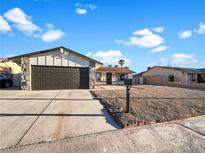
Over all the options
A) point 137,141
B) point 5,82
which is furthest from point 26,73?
point 137,141

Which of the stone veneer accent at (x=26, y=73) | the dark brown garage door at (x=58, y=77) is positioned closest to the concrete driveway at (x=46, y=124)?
the stone veneer accent at (x=26, y=73)

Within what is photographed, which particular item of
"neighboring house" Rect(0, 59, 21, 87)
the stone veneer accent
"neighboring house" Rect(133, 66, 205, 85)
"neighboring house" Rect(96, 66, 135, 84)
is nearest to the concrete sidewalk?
the stone veneer accent

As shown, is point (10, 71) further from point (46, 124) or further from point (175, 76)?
point (175, 76)

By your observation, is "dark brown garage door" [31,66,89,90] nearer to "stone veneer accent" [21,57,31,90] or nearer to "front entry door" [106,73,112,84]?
"stone veneer accent" [21,57,31,90]

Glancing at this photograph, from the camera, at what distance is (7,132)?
4613mm

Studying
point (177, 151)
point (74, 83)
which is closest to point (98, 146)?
point (177, 151)

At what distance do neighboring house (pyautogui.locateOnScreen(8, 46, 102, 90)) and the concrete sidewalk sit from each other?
41.0 feet

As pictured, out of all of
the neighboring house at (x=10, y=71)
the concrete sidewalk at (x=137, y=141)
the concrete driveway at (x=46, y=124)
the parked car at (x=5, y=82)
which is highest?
the neighboring house at (x=10, y=71)

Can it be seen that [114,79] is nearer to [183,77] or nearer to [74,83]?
[183,77]

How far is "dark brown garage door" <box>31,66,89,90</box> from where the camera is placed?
15.9 m

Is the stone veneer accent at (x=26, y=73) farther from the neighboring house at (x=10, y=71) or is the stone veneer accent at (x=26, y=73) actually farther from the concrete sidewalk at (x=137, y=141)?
the concrete sidewalk at (x=137, y=141)

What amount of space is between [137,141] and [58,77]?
526 inches

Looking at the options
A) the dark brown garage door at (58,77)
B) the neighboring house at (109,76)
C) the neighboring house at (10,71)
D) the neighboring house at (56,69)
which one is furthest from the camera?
the neighboring house at (109,76)

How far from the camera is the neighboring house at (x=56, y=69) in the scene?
15.7 m
